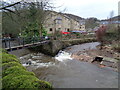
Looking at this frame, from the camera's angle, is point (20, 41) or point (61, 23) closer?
point (20, 41)

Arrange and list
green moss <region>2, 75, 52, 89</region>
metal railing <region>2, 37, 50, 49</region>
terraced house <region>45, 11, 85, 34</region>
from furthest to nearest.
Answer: terraced house <region>45, 11, 85, 34</region> → metal railing <region>2, 37, 50, 49</region> → green moss <region>2, 75, 52, 89</region>

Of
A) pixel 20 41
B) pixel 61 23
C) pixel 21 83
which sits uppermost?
pixel 61 23

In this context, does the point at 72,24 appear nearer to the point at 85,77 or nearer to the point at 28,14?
the point at 28,14

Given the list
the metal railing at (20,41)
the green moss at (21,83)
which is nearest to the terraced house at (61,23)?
the metal railing at (20,41)

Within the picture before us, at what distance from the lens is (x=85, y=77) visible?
23.6 ft

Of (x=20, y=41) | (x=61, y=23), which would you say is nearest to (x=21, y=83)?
(x=20, y=41)

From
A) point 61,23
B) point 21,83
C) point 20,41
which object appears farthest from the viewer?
point 61,23

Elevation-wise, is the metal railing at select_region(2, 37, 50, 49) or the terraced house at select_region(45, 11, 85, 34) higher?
the terraced house at select_region(45, 11, 85, 34)

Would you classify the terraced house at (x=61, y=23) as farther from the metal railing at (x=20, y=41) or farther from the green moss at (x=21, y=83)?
the green moss at (x=21, y=83)

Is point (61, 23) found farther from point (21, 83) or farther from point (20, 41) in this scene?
point (21, 83)

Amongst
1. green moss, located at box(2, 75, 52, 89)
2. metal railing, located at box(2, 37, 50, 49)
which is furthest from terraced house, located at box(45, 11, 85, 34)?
green moss, located at box(2, 75, 52, 89)

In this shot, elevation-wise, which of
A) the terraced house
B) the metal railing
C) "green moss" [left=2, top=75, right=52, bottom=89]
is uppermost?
the terraced house

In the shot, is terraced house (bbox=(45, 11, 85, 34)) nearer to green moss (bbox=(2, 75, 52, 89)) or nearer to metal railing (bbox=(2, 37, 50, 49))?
metal railing (bbox=(2, 37, 50, 49))

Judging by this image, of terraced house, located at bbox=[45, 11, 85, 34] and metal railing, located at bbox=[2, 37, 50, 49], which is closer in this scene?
metal railing, located at bbox=[2, 37, 50, 49]
